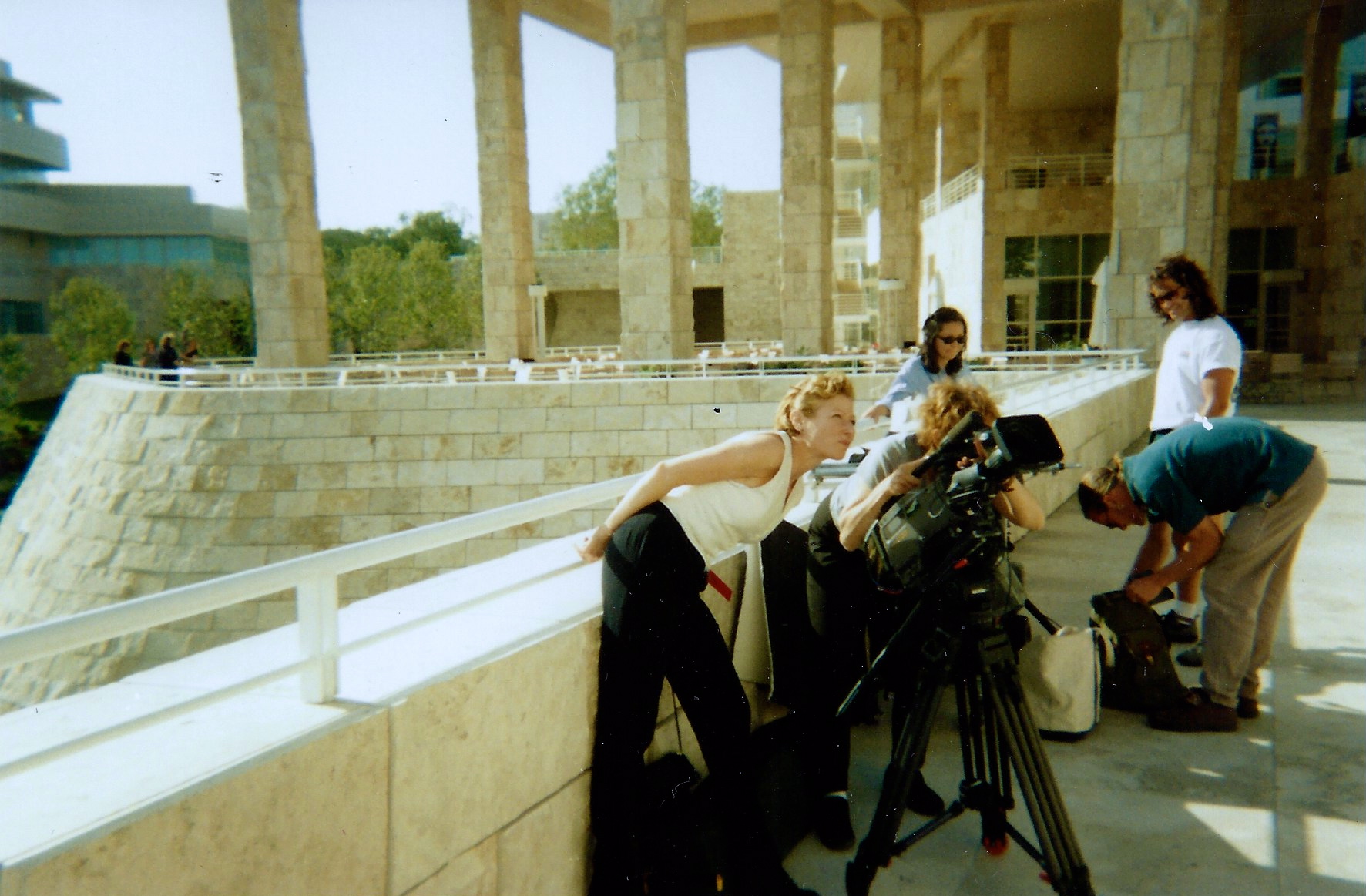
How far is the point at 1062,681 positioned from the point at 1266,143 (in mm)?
30702

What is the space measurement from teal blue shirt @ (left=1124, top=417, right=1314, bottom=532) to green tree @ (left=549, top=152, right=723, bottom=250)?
207 feet

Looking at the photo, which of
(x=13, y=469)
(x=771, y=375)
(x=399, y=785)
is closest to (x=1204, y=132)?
(x=771, y=375)

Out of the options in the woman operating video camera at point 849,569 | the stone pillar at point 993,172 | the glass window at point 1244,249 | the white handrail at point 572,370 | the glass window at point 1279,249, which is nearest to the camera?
the woman operating video camera at point 849,569

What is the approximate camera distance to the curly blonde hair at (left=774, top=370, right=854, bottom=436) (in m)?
3.05

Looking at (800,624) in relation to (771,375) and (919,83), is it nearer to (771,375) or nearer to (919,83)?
(771,375)

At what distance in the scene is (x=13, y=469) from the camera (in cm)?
4394

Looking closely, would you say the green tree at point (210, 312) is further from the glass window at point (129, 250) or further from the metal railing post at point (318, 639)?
the metal railing post at point (318, 639)

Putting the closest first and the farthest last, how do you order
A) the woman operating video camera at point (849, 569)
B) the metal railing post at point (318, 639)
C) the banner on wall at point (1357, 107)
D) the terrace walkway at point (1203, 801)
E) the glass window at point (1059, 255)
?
the metal railing post at point (318, 639) → the terrace walkway at point (1203, 801) → the woman operating video camera at point (849, 569) → the banner on wall at point (1357, 107) → the glass window at point (1059, 255)

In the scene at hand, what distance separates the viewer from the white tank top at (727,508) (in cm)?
291

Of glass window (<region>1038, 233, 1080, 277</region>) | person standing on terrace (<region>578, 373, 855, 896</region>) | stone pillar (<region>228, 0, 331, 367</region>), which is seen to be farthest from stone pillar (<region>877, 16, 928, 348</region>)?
person standing on terrace (<region>578, 373, 855, 896</region>)

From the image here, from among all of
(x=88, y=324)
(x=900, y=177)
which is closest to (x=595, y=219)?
(x=88, y=324)

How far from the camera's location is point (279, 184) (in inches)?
782

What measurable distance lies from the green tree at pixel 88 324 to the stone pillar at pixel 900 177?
136ft

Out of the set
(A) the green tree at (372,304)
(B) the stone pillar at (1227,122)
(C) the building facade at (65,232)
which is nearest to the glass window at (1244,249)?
(B) the stone pillar at (1227,122)
